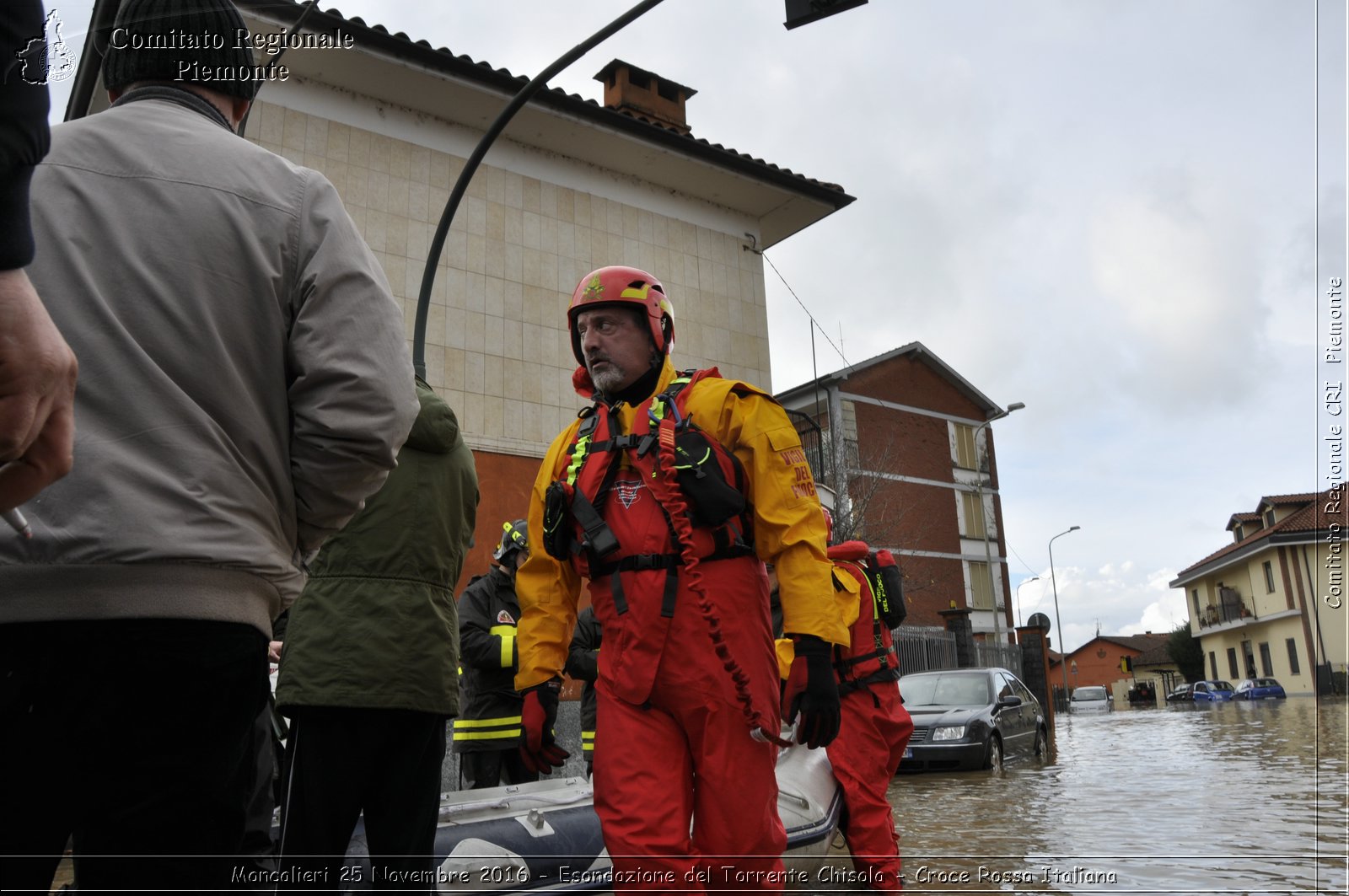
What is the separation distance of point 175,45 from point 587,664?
5.84 metres

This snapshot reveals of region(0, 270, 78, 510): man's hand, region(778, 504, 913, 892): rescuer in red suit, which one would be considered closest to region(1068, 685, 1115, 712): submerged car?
region(778, 504, 913, 892): rescuer in red suit

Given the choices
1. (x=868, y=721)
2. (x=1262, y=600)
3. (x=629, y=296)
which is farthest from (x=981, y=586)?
(x=629, y=296)

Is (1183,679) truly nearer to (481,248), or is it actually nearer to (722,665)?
(481,248)

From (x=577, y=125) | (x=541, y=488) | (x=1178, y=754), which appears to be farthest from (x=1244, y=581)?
(x=541, y=488)

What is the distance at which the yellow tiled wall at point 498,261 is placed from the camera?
14148 millimetres

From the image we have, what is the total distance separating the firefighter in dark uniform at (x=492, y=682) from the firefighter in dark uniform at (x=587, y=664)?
29.5 inches

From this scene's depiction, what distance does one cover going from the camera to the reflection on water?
5289mm

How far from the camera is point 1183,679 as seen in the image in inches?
3428

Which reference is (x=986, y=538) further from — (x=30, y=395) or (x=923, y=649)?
(x=30, y=395)

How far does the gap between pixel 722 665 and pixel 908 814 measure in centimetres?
672

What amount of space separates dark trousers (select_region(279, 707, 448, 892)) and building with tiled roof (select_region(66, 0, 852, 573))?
9.74m

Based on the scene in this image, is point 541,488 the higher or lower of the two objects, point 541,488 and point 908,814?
the higher

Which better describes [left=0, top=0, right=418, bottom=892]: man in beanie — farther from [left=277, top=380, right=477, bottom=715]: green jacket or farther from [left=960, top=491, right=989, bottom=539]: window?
[left=960, top=491, right=989, bottom=539]: window

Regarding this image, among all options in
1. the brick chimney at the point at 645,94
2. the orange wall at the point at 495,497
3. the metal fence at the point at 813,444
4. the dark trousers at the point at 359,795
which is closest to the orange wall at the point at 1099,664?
the metal fence at the point at 813,444
